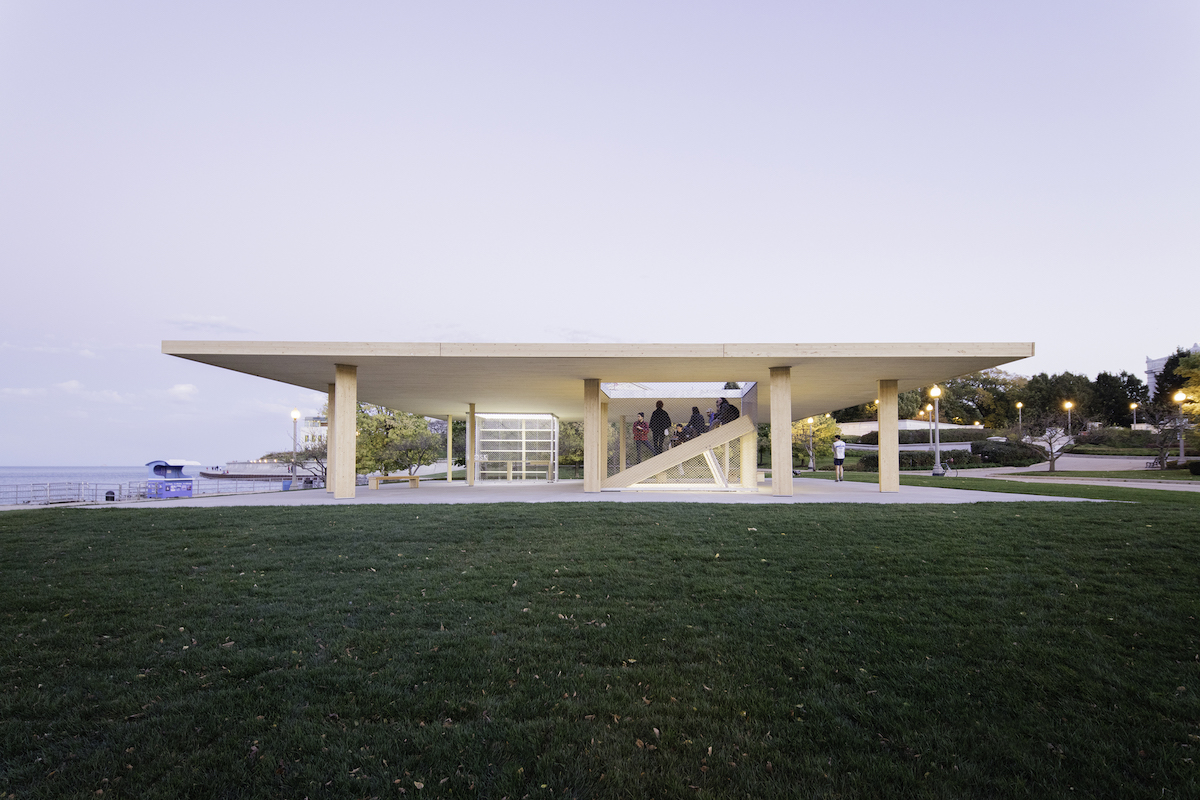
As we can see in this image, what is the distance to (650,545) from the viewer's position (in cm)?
784

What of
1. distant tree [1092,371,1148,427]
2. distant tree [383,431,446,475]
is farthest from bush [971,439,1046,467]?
distant tree [383,431,446,475]

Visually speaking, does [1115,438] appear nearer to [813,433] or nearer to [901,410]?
[901,410]

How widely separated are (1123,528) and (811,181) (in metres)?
17.9

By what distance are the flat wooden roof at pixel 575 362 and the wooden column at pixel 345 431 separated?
15.4 inches

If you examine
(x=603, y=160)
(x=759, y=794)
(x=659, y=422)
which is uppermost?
(x=603, y=160)

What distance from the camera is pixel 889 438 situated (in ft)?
51.8

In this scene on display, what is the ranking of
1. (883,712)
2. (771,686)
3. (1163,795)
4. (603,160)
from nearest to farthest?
1. (1163,795)
2. (883,712)
3. (771,686)
4. (603,160)

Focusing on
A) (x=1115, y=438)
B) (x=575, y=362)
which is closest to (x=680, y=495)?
(x=575, y=362)

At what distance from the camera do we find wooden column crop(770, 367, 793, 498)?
14.3 m

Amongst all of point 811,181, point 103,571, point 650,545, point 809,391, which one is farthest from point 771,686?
point 811,181

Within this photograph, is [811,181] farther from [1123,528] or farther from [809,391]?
[1123,528]

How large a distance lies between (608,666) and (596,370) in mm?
11133

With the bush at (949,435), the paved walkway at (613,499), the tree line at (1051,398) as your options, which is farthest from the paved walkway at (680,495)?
the tree line at (1051,398)

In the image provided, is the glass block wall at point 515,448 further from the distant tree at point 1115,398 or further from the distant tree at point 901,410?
the distant tree at point 1115,398
